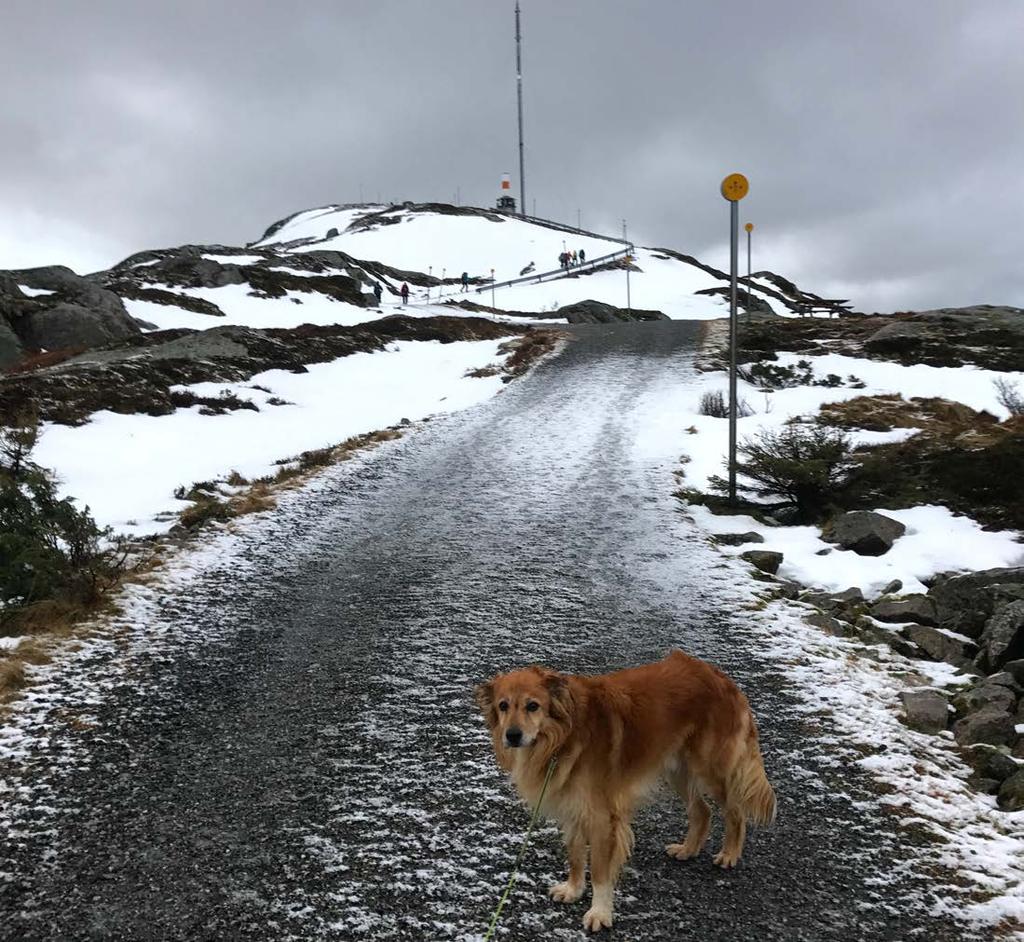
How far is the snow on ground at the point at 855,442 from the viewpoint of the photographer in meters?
8.20

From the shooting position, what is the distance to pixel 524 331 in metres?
40.4

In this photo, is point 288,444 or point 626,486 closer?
point 626,486

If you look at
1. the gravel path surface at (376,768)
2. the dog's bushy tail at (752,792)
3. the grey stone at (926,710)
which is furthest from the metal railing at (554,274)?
the dog's bushy tail at (752,792)

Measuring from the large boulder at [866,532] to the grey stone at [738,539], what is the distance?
2.95ft

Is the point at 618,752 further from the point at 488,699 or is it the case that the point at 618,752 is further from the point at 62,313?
the point at 62,313

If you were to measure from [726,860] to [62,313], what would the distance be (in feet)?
98.9

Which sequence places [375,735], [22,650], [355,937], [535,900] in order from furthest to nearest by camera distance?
[22,650], [375,735], [535,900], [355,937]

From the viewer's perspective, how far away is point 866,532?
8.98 metres

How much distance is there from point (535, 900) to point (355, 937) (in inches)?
37.3

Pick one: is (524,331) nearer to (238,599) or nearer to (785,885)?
(238,599)

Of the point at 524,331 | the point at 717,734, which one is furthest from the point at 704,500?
the point at 524,331

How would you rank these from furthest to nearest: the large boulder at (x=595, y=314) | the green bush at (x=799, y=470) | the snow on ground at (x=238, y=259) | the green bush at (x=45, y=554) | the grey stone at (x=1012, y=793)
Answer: the snow on ground at (x=238, y=259)
the large boulder at (x=595, y=314)
the green bush at (x=799, y=470)
the green bush at (x=45, y=554)
the grey stone at (x=1012, y=793)

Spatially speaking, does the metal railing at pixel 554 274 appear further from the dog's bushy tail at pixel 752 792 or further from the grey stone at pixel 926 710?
the dog's bushy tail at pixel 752 792

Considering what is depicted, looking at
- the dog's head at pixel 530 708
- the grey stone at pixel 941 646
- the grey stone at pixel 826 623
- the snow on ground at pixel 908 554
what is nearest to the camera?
the dog's head at pixel 530 708
